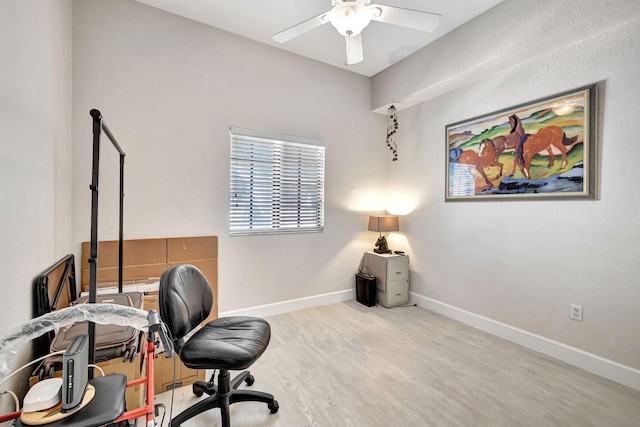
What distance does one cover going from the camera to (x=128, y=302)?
1.69 metres

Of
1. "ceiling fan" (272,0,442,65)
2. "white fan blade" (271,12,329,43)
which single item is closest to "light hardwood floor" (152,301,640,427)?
"ceiling fan" (272,0,442,65)

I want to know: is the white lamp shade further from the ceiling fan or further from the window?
the ceiling fan

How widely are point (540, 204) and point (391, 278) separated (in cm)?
166

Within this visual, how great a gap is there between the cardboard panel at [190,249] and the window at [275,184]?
26cm

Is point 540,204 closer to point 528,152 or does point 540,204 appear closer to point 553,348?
point 528,152

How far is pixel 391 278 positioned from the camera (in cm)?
335

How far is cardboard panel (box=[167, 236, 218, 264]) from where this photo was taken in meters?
2.51

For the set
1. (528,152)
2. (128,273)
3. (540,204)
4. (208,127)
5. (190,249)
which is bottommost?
(128,273)

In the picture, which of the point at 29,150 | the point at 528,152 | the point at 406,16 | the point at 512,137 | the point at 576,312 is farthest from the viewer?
the point at 512,137

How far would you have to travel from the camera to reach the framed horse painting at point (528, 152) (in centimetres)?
212

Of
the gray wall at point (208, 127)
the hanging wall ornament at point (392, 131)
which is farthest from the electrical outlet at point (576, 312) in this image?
the hanging wall ornament at point (392, 131)

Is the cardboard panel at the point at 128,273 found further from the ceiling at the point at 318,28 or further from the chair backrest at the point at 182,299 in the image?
the ceiling at the point at 318,28

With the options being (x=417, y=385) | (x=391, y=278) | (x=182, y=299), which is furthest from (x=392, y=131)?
(x=182, y=299)

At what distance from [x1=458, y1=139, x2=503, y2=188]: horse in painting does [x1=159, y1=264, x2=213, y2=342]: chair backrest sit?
2.74 m
